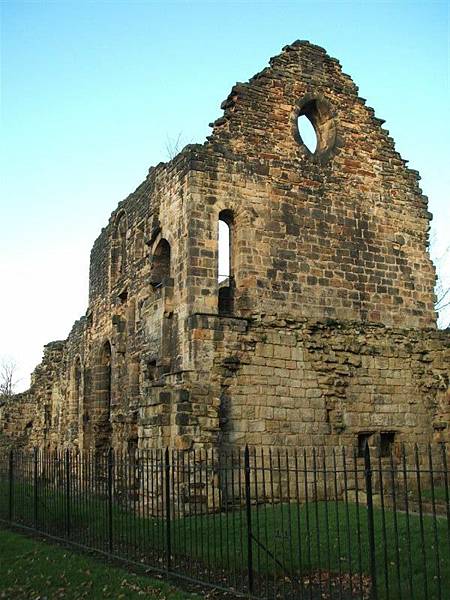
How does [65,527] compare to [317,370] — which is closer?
[65,527]

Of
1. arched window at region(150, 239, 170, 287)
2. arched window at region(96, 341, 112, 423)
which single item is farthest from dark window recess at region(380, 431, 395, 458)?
arched window at region(96, 341, 112, 423)

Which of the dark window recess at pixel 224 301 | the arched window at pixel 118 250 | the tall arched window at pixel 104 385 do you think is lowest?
the tall arched window at pixel 104 385

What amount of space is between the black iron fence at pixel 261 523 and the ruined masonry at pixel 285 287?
123 cm

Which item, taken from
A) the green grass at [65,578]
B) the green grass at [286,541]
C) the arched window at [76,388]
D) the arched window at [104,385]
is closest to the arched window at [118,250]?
the arched window at [104,385]

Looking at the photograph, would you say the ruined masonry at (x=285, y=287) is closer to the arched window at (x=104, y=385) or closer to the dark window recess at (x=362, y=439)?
the dark window recess at (x=362, y=439)

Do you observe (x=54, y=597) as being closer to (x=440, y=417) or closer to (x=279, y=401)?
(x=279, y=401)

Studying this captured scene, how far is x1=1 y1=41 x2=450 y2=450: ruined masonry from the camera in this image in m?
15.1

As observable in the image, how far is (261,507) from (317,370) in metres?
3.73

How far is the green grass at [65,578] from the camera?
8.95m

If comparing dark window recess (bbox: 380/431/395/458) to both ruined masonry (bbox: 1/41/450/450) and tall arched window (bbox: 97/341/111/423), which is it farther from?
tall arched window (bbox: 97/341/111/423)

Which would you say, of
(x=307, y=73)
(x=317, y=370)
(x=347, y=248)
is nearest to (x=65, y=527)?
(x=317, y=370)

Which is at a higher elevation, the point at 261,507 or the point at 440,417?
the point at 440,417

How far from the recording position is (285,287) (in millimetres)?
16375

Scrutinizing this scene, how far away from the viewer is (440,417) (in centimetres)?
1783
